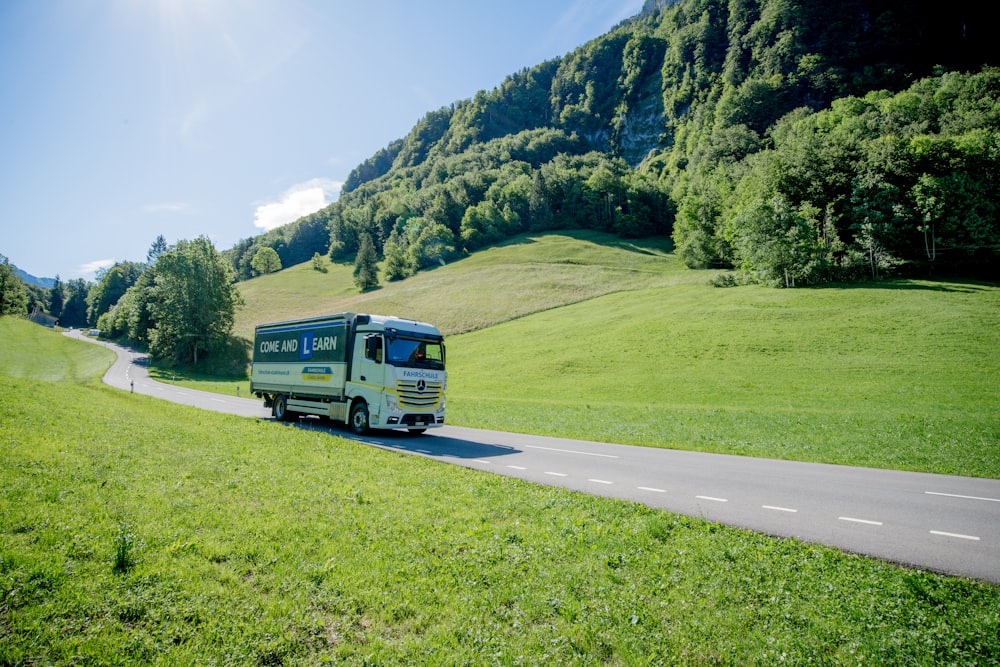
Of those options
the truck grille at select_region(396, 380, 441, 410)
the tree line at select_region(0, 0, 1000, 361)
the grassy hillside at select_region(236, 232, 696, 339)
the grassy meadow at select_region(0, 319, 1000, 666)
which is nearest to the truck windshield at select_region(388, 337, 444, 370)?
the truck grille at select_region(396, 380, 441, 410)

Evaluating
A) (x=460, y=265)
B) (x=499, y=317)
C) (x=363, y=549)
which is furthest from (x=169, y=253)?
(x=363, y=549)

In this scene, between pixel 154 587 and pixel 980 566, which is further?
pixel 980 566

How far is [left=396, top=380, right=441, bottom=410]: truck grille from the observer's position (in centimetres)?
1736

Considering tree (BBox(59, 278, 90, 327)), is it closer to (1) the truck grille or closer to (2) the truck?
(2) the truck

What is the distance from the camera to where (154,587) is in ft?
15.8

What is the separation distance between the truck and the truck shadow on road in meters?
0.51

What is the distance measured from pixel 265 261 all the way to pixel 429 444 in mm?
142982

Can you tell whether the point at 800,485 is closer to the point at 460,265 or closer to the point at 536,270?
the point at 536,270

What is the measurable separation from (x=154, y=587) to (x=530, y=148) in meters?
205

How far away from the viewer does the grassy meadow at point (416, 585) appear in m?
4.18

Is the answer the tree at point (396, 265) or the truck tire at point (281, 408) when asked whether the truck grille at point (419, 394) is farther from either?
the tree at point (396, 265)

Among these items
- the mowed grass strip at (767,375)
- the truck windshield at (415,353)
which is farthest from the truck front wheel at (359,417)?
the mowed grass strip at (767,375)

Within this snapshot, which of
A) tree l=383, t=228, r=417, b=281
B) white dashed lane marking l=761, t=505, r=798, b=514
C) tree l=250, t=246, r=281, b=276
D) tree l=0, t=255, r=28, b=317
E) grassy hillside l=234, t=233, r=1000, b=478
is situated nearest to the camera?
white dashed lane marking l=761, t=505, r=798, b=514

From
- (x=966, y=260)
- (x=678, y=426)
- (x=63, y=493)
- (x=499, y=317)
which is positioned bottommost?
(x=678, y=426)
